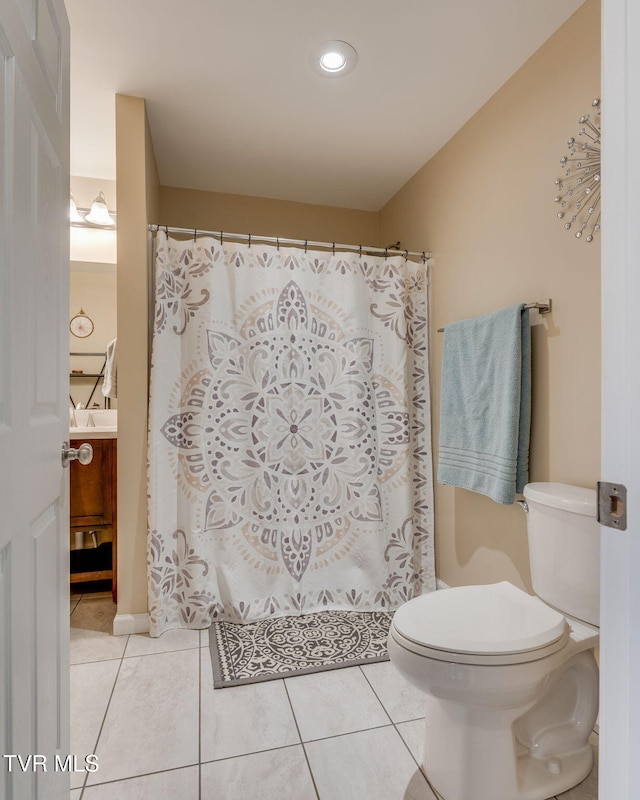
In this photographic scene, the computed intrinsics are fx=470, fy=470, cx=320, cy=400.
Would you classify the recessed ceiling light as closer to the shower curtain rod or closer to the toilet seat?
the shower curtain rod

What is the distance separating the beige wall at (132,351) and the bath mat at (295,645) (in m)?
0.46

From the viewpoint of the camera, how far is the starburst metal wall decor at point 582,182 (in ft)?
4.83

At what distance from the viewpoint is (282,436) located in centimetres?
222

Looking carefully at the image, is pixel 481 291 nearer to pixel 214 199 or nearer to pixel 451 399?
pixel 451 399

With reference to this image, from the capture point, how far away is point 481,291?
2.06 metres

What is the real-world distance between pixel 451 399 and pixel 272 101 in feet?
5.03

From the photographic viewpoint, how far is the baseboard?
6.69ft

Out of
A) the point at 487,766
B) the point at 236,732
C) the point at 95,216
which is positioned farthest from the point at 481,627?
the point at 95,216

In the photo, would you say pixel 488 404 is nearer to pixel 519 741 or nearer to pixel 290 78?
pixel 519 741

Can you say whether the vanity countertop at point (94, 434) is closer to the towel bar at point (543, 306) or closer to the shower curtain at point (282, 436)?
the shower curtain at point (282, 436)

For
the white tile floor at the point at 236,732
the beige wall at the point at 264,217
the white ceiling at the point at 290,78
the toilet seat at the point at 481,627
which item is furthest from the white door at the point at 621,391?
the beige wall at the point at 264,217

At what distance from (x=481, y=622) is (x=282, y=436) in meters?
1.21

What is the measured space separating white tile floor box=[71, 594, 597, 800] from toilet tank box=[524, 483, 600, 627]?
47cm

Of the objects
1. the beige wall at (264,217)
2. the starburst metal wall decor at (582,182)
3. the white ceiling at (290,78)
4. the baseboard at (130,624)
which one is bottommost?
the baseboard at (130,624)
